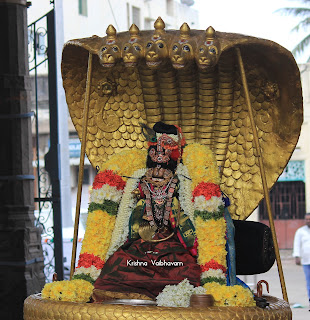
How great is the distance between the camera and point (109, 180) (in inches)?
176

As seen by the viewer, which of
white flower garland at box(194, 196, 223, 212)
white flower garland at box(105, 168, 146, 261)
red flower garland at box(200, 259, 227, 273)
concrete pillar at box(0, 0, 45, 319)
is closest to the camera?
red flower garland at box(200, 259, 227, 273)

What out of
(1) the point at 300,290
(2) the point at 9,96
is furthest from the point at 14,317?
(1) the point at 300,290

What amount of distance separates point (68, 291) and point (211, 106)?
1571mm

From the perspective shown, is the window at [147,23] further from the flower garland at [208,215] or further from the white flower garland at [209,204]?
the white flower garland at [209,204]

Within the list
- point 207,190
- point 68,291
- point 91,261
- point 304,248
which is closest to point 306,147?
point 304,248

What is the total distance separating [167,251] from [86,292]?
0.52 meters

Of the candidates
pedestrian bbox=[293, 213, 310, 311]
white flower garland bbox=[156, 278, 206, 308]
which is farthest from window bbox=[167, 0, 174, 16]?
white flower garland bbox=[156, 278, 206, 308]

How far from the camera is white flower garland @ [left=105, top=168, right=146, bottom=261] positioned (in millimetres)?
4367

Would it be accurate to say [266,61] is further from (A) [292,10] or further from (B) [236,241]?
(A) [292,10]

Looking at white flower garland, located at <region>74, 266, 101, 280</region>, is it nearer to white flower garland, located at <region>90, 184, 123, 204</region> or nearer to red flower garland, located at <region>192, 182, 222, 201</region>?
white flower garland, located at <region>90, 184, 123, 204</region>

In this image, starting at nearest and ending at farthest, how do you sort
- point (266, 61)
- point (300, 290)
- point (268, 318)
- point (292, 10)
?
1. point (268, 318)
2. point (266, 61)
3. point (300, 290)
4. point (292, 10)

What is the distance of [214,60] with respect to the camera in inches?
154

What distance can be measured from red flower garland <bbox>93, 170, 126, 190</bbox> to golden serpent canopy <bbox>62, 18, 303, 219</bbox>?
0.37 metres

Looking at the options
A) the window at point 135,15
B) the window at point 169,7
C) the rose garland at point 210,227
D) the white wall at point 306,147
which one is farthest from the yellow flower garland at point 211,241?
the window at point 169,7
